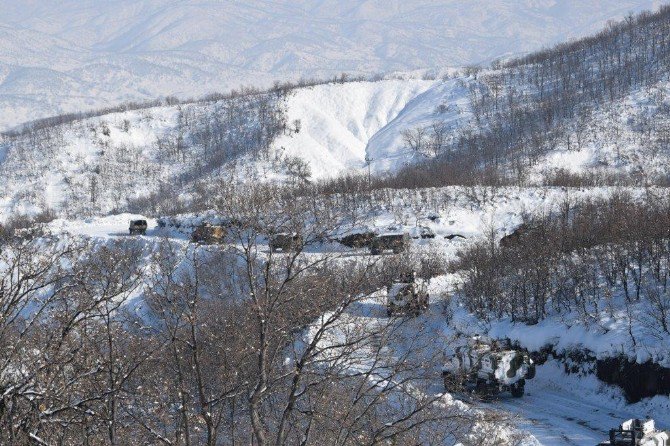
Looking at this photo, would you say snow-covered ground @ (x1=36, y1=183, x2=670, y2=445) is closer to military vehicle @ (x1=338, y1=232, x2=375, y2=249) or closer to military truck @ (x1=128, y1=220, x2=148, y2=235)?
military vehicle @ (x1=338, y1=232, x2=375, y2=249)

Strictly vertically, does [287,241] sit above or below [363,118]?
below

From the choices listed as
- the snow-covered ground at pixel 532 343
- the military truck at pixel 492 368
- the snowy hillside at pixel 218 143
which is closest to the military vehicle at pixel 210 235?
the snow-covered ground at pixel 532 343

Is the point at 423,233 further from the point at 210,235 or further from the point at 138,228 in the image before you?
the point at 210,235

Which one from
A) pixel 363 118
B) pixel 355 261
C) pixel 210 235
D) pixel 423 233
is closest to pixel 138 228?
pixel 423 233

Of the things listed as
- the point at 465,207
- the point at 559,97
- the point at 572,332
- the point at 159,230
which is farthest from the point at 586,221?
the point at 559,97

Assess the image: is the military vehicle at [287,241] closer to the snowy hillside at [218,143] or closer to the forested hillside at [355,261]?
the forested hillside at [355,261]

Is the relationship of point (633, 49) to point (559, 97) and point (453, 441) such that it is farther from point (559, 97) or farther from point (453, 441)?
point (453, 441)
